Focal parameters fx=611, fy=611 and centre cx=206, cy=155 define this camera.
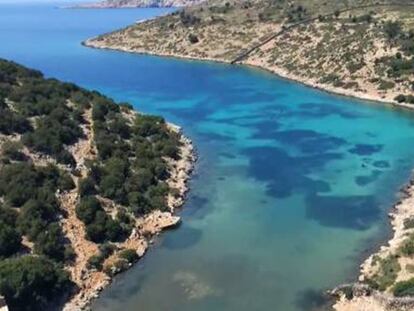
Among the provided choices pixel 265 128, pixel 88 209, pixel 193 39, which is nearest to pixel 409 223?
pixel 88 209

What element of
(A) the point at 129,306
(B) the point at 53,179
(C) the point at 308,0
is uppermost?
(C) the point at 308,0

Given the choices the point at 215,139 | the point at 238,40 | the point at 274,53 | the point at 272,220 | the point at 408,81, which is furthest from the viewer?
the point at 238,40

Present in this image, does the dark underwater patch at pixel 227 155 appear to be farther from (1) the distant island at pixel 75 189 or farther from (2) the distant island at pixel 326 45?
(2) the distant island at pixel 326 45

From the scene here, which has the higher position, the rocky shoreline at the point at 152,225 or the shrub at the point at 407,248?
the shrub at the point at 407,248

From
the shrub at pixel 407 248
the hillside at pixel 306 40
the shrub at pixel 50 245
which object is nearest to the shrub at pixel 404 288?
the shrub at pixel 407 248

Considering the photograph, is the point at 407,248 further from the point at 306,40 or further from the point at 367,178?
the point at 306,40

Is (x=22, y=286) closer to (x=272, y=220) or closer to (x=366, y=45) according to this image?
(x=272, y=220)

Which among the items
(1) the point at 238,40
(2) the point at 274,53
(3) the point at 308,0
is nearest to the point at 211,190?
(2) the point at 274,53

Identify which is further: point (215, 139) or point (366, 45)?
point (366, 45)
